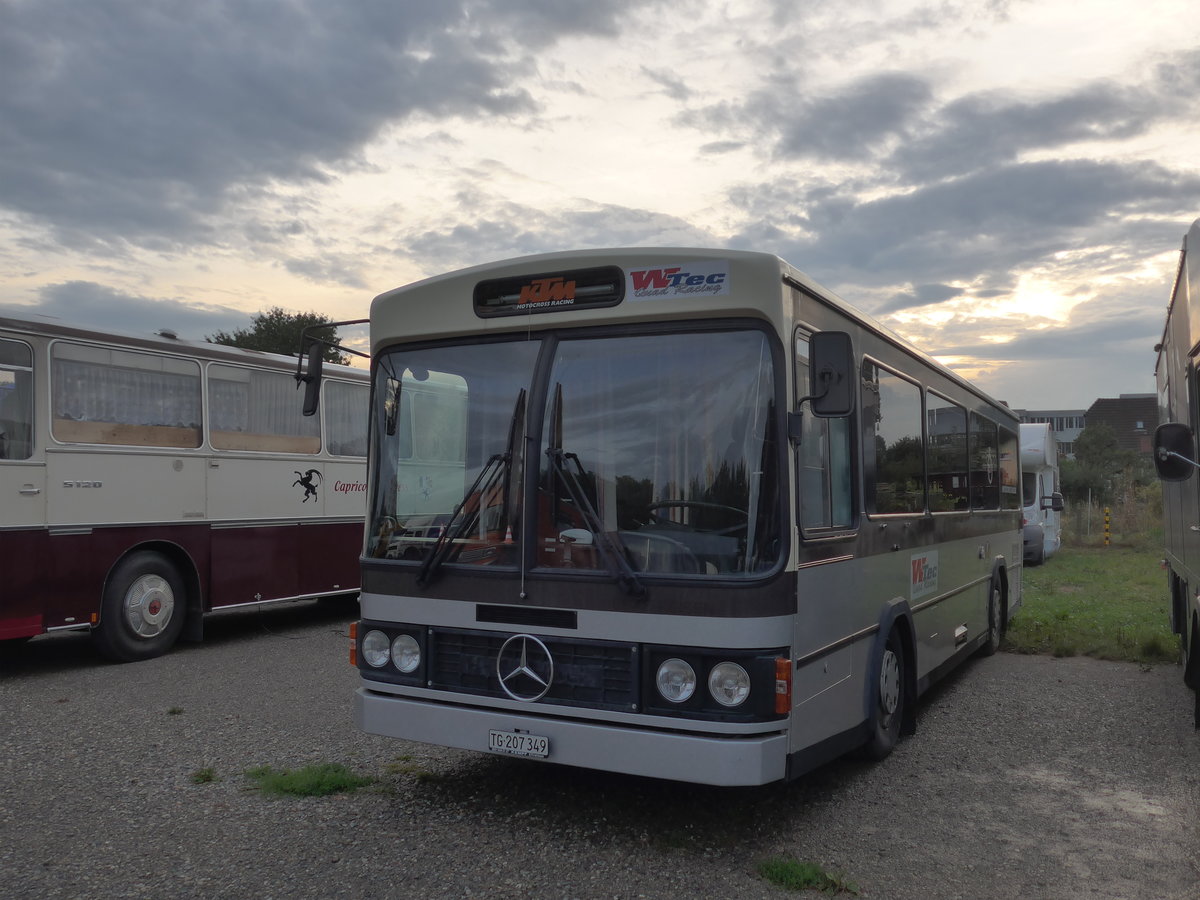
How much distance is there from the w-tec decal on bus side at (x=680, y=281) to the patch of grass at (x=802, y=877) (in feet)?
8.49

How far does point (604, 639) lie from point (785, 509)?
1.03 m

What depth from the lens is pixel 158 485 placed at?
1044cm

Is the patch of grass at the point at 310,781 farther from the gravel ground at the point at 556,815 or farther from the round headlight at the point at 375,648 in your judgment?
the round headlight at the point at 375,648

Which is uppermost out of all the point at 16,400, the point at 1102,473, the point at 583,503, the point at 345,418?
the point at 345,418

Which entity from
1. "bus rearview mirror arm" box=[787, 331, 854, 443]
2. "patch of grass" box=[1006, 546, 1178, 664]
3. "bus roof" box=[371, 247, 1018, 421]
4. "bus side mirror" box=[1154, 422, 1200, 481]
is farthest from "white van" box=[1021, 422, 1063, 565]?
"bus rearview mirror arm" box=[787, 331, 854, 443]

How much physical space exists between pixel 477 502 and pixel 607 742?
1.34 meters

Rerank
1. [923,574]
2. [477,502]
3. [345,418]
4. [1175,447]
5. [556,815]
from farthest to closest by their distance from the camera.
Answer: [345,418], [923,574], [1175,447], [556,815], [477,502]

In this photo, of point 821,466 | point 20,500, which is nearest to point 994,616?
point 821,466

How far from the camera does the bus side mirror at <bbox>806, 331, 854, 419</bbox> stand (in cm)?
A: 471

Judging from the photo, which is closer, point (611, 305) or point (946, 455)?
point (611, 305)

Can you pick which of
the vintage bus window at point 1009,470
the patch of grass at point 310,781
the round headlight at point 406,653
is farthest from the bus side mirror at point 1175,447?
the vintage bus window at point 1009,470

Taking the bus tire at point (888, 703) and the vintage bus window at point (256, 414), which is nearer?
the bus tire at point (888, 703)

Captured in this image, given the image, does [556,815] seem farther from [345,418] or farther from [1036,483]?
[1036,483]

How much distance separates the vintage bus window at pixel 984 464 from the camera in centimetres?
941
